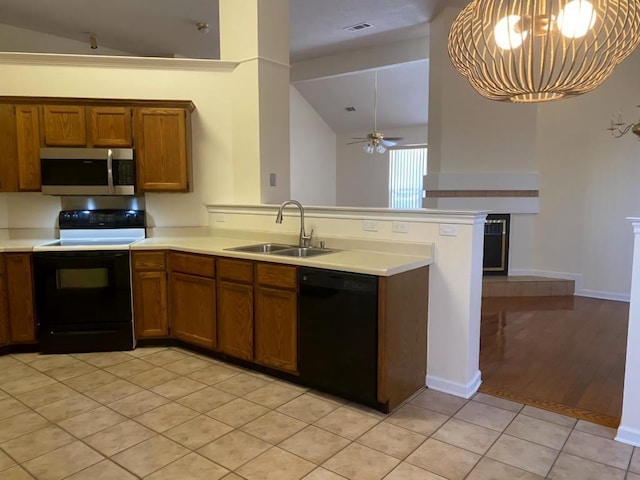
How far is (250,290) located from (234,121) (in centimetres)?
182

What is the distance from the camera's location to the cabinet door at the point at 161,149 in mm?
3930

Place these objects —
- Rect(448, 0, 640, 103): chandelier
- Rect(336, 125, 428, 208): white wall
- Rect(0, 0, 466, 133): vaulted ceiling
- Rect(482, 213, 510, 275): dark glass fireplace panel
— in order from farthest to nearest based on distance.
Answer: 1. Rect(336, 125, 428, 208): white wall
2. Rect(482, 213, 510, 275): dark glass fireplace panel
3. Rect(0, 0, 466, 133): vaulted ceiling
4. Rect(448, 0, 640, 103): chandelier

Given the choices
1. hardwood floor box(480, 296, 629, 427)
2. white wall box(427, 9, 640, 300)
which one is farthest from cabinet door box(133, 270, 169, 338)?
white wall box(427, 9, 640, 300)

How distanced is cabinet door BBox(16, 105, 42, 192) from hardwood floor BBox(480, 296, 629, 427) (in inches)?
150

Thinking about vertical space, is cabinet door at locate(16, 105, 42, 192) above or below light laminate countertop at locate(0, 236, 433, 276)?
above

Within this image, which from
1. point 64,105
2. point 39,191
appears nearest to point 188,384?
point 39,191

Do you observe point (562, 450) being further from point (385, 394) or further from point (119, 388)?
point (119, 388)

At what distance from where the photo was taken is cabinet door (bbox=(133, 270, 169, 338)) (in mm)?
3688

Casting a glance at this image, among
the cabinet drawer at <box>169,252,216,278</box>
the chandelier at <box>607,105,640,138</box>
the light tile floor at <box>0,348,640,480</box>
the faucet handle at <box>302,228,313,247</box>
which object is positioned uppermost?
the chandelier at <box>607,105,640,138</box>

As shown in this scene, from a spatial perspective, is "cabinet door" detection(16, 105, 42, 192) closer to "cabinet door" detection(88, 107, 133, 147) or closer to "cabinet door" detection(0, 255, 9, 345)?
"cabinet door" detection(88, 107, 133, 147)

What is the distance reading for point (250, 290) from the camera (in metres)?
3.18

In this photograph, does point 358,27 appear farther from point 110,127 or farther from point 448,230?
point 448,230

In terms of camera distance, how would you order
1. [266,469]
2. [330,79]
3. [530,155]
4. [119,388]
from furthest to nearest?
[330,79], [530,155], [119,388], [266,469]

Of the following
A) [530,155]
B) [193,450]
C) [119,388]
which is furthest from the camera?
[530,155]
